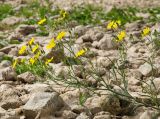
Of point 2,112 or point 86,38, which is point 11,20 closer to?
point 86,38

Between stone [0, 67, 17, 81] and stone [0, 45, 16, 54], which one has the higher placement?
stone [0, 45, 16, 54]

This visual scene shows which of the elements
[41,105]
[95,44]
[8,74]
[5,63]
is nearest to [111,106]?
[41,105]

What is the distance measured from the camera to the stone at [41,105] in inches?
180

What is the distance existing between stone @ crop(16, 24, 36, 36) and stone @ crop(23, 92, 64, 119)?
452 cm

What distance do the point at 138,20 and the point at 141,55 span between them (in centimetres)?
247

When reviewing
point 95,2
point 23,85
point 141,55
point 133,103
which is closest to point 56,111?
point 133,103

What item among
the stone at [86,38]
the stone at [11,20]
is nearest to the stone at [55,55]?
the stone at [86,38]

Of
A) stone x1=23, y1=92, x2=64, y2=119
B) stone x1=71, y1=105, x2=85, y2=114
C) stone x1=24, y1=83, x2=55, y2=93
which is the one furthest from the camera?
stone x1=24, y1=83, x2=55, y2=93

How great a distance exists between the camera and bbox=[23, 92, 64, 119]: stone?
180 inches

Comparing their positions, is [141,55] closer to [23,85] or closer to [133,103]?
[23,85]

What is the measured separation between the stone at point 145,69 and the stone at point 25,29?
3.69 metres

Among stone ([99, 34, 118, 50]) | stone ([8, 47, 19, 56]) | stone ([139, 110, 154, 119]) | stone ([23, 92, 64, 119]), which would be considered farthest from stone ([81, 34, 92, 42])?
stone ([139, 110, 154, 119])

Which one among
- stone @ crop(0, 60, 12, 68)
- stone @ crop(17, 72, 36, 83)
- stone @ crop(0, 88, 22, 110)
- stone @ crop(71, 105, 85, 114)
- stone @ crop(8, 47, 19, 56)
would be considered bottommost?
stone @ crop(71, 105, 85, 114)

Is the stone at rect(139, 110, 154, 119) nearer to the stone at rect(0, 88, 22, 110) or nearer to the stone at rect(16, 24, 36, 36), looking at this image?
the stone at rect(0, 88, 22, 110)
